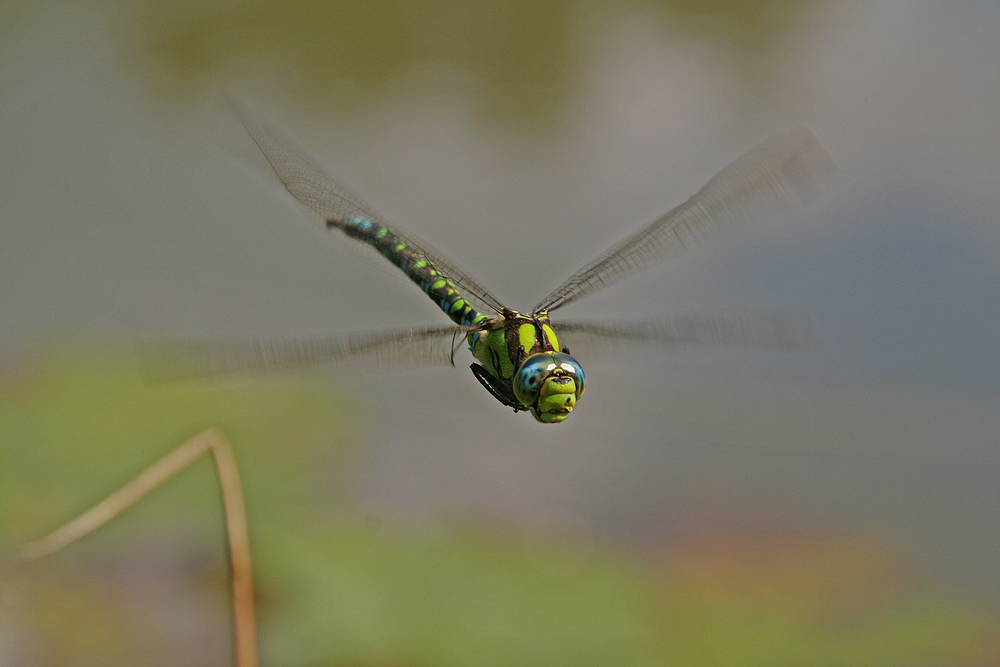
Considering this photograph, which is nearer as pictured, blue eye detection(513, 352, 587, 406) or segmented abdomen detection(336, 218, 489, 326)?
blue eye detection(513, 352, 587, 406)

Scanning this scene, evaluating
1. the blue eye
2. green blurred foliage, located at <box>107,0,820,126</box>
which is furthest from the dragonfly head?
green blurred foliage, located at <box>107,0,820,126</box>

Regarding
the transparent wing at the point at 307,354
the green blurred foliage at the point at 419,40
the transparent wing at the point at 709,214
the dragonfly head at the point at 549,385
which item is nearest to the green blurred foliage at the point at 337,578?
the transparent wing at the point at 307,354

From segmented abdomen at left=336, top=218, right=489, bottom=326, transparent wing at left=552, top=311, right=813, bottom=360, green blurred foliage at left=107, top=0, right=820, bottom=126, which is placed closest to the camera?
transparent wing at left=552, top=311, right=813, bottom=360

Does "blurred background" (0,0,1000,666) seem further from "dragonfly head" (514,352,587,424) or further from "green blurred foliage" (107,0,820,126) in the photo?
"dragonfly head" (514,352,587,424)

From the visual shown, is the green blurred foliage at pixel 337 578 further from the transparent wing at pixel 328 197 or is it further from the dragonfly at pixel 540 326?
the transparent wing at pixel 328 197

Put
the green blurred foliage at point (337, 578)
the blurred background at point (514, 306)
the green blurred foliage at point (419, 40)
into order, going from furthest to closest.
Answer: the green blurred foliage at point (419, 40) < the blurred background at point (514, 306) < the green blurred foliage at point (337, 578)

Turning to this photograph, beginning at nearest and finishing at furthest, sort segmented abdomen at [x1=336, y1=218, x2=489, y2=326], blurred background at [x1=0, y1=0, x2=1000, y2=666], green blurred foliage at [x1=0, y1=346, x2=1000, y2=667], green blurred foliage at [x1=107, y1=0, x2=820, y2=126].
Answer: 1. green blurred foliage at [x1=0, y1=346, x2=1000, y2=667]
2. blurred background at [x1=0, y1=0, x2=1000, y2=666]
3. segmented abdomen at [x1=336, y1=218, x2=489, y2=326]
4. green blurred foliage at [x1=107, y1=0, x2=820, y2=126]

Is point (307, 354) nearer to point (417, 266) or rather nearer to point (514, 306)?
point (417, 266)

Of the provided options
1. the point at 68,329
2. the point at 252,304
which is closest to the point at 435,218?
the point at 252,304

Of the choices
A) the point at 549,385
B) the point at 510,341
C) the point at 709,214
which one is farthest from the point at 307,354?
the point at 709,214
